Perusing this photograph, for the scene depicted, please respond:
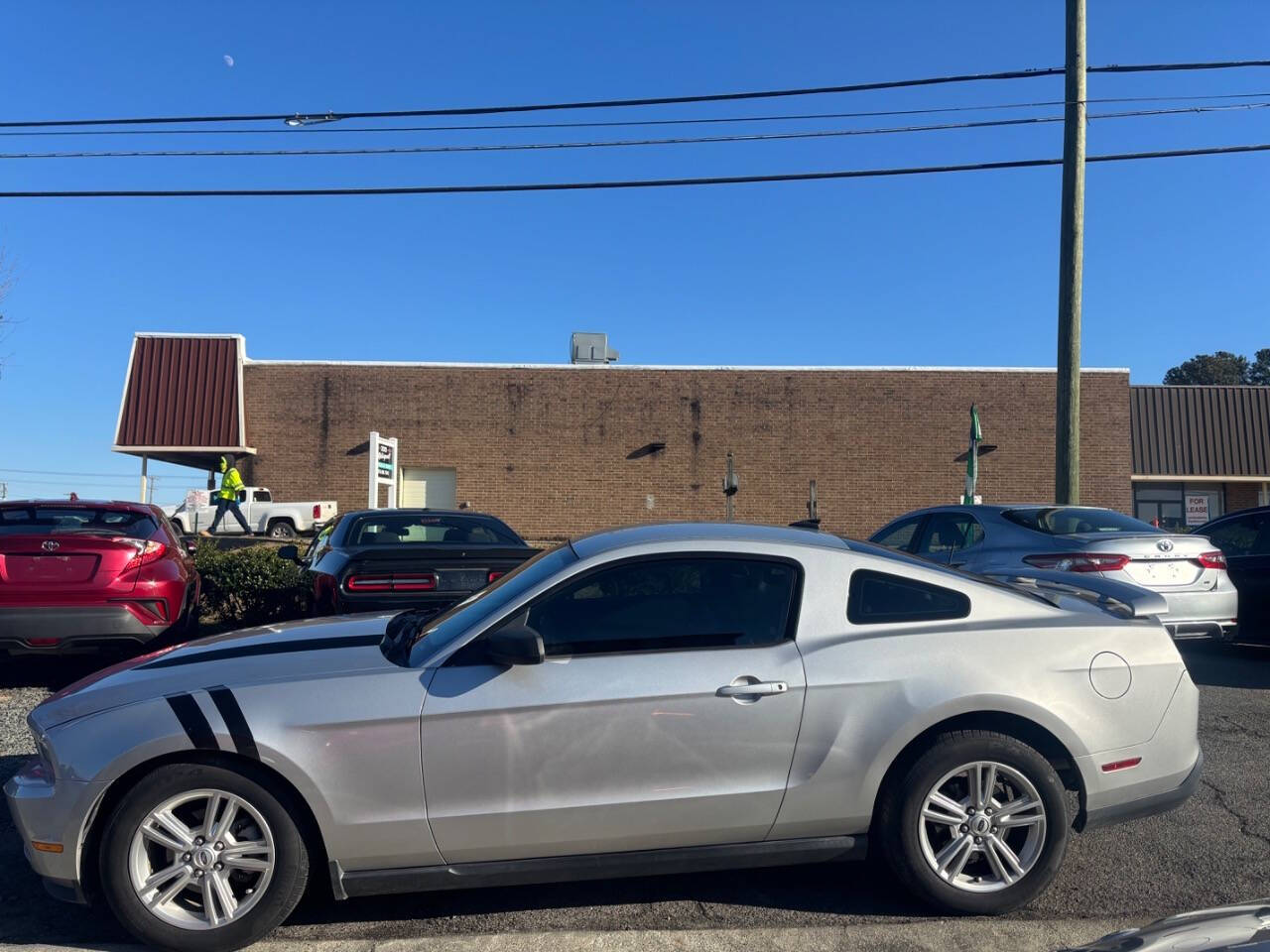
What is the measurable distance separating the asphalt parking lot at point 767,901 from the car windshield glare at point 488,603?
1.08 metres

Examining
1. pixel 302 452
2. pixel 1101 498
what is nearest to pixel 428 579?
pixel 302 452

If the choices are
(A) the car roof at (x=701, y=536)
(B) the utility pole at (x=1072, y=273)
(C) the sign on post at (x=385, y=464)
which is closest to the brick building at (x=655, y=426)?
(C) the sign on post at (x=385, y=464)

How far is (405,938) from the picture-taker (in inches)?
149

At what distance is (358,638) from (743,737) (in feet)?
5.63

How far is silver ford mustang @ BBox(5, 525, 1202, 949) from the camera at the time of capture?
363cm

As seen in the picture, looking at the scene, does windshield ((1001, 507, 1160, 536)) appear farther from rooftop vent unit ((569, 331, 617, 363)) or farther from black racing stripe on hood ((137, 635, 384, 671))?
rooftop vent unit ((569, 331, 617, 363))

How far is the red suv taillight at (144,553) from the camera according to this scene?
7633 mm

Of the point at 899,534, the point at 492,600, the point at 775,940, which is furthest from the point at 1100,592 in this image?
the point at 899,534

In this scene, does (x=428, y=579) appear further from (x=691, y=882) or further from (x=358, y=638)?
(x=691, y=882)

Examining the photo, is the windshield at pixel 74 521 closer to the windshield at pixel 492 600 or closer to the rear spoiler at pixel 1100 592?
the windshield at pixel 492 600

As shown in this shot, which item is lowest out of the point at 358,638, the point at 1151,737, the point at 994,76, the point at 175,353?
the point at 1151,737

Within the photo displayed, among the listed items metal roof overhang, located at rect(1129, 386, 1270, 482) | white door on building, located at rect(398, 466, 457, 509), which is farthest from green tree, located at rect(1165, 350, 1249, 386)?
white door on building, located at rect(398, 466, 457, 509)

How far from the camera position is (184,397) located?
27.4 meters

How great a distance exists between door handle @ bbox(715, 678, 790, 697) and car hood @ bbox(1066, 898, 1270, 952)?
1466 millimetres
